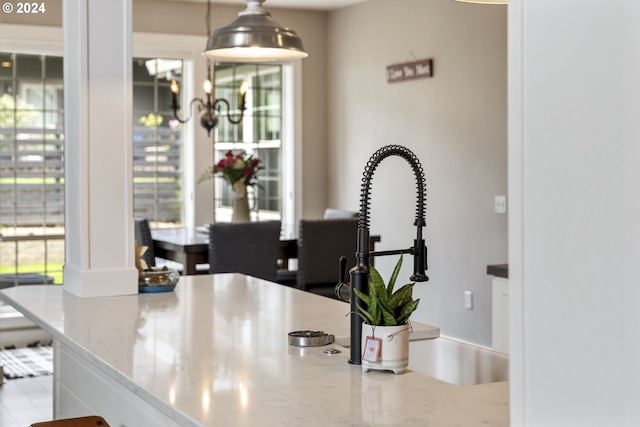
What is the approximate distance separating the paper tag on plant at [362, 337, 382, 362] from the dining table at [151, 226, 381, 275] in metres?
3.55

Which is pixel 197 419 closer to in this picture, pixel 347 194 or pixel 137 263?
pixel 137 263

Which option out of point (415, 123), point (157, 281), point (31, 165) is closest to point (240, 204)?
point (415, 123)

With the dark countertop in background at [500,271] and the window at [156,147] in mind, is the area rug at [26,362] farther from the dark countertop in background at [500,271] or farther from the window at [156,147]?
the dark countertop in background at [500,271]

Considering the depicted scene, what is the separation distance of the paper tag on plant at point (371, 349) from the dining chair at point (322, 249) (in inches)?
140

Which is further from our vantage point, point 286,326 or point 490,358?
point 286,326

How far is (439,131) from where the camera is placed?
20.9 ft

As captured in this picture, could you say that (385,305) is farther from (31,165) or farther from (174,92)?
(31,165)

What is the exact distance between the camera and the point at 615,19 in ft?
3.38

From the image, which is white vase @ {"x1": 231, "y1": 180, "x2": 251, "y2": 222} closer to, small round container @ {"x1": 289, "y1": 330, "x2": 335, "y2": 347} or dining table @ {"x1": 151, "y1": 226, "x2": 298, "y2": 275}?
dining table @ {"x1": 151, "y1": 226, "x2": 298, "y2": 275}

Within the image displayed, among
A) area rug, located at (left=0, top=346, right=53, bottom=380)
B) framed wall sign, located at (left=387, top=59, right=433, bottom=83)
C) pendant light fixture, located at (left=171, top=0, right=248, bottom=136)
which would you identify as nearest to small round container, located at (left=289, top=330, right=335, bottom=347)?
pendant light fixture, located at (left=171, top=0, right=248, bottom=136)

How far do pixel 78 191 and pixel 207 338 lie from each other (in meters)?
1.06

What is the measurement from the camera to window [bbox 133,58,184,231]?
7.00m

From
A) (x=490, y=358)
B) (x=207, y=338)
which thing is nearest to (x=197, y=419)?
(x=207, y=338)

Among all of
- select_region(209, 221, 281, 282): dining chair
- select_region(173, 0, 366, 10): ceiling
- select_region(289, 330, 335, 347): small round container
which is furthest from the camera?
select_region(173, 0, 366, 10): ceiling
